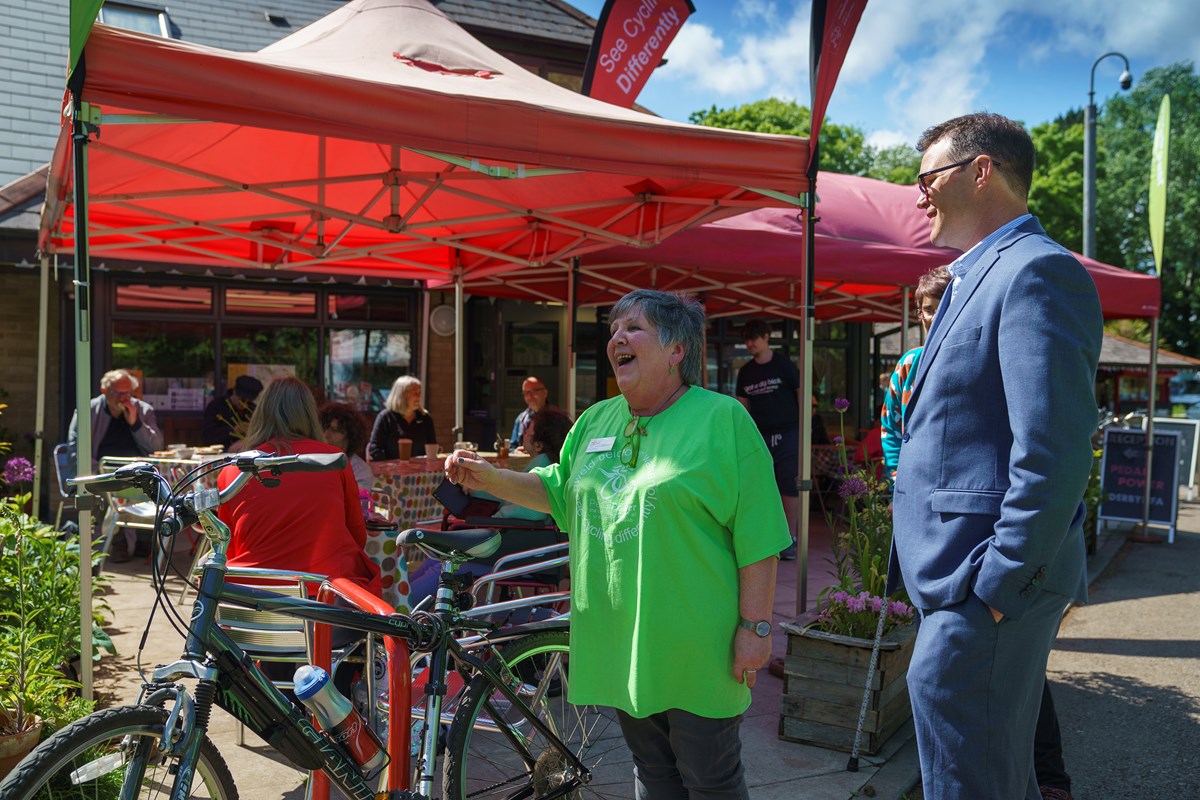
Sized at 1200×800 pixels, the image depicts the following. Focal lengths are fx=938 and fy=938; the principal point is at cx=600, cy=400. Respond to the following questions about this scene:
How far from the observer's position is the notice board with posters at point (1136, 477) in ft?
→ 32.2

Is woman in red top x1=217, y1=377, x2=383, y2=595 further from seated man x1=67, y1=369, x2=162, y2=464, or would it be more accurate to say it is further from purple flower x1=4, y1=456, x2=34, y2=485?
seated man x1=67, y1=369, x2=162, y2=464

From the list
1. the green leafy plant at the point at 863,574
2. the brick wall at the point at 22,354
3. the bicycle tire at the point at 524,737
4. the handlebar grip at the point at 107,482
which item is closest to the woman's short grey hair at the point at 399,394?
the green leafy plant at the point at 863,574

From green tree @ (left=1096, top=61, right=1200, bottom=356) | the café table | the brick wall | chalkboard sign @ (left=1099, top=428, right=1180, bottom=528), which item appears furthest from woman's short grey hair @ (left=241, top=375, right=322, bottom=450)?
green tree @ (left=1096, top=61, right=1200, bottom=356)

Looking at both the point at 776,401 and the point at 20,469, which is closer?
the point at 20,469

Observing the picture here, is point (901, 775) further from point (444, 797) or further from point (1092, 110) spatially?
point (1092, 110)

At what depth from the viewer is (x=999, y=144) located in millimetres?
2027

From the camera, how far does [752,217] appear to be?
7.58 m

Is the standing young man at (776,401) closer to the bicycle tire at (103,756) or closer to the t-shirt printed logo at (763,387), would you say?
the t-shirt printed logo at (763,387)

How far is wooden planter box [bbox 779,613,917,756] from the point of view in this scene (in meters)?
3.78

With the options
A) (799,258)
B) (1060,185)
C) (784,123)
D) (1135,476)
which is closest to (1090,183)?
(1135,476)

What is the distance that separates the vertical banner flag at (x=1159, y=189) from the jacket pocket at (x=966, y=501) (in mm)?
9307

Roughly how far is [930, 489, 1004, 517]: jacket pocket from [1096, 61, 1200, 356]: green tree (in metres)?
41.0

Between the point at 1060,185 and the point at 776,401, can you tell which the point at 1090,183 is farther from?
the point at 1060,185

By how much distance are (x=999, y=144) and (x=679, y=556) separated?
1.18 m
